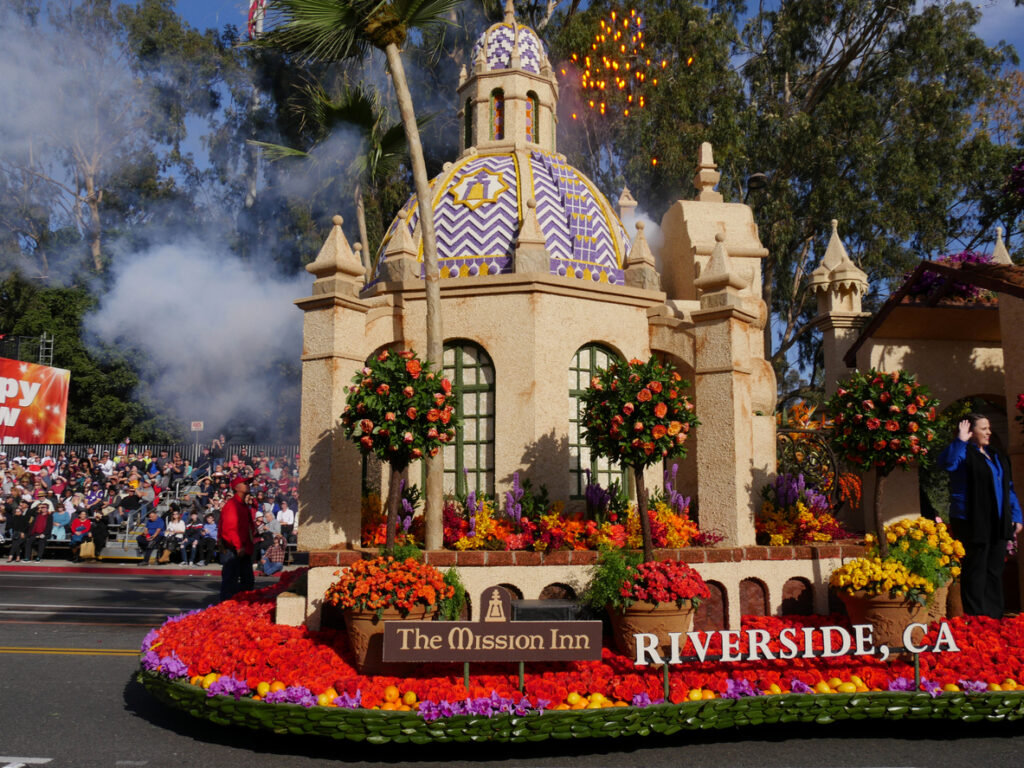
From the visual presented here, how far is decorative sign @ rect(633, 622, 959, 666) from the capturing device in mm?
7586

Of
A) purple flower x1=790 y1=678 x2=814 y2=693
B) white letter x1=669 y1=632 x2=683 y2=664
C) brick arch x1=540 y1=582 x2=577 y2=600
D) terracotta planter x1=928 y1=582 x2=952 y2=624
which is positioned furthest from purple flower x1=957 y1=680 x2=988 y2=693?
brick arch x1=540 y1=582 x2=577 y2=600

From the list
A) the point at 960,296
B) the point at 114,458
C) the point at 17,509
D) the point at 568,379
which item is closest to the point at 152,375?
the point at 114,458

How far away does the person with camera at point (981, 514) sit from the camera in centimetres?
948

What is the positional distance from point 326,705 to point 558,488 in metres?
4.82

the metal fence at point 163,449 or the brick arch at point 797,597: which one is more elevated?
the metal fence at point 163,449

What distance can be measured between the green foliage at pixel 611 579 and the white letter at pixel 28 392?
33715mm

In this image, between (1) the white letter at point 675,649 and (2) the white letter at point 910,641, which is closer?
(1) the white letter at point 675,649

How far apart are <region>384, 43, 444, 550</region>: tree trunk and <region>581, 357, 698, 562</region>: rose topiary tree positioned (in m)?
2.07

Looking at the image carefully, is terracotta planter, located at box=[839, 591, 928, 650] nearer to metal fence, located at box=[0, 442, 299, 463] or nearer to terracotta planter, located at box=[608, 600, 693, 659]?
terracotta planter, located at box=[608, 600, 693, 659]

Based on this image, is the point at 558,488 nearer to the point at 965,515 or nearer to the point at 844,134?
the point at 965,515

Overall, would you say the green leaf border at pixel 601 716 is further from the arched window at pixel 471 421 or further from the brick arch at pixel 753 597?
the arched window at pixel 471 421

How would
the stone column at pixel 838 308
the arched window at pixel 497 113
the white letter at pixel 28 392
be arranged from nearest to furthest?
1. the stone column at pixel 838 308
2. the arched window at pixel 497 113
3. the white letter at pixel 28 392

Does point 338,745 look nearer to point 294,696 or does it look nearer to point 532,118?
point 294,696

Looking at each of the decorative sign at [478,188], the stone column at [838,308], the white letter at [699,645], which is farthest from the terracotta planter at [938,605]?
the decorative sign at [478,188]
